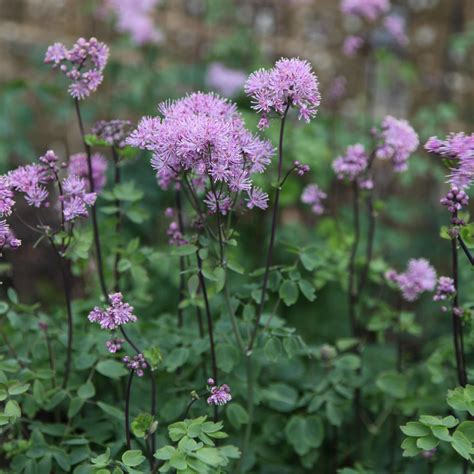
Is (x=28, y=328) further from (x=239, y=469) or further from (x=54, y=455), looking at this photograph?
(x=239, y=469)

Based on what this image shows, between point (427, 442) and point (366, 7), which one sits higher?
point (366, 7)

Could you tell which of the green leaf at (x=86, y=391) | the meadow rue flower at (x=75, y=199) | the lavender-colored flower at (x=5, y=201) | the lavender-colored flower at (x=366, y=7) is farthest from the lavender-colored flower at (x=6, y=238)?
the lavender-colored flower at (x=366, y=7)

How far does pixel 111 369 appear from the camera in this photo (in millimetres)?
1901

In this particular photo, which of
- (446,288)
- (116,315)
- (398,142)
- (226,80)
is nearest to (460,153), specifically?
(446,288)

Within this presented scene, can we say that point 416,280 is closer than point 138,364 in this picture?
No

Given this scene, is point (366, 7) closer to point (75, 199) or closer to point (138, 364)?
point (75, 199)

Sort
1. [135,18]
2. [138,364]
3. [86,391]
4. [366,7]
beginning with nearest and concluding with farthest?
[138,364] < [86,391] < [366,7] < [135,18]

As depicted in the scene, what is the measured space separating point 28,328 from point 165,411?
58cm

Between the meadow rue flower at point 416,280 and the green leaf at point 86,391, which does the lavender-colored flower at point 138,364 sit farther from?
the meadow rue flower at point 416,280

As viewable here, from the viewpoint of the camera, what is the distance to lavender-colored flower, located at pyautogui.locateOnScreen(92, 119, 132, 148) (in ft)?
6.29

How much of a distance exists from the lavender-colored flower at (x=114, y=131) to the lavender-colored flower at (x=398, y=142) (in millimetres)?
817

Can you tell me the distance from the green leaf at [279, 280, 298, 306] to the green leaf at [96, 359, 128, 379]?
51 cm

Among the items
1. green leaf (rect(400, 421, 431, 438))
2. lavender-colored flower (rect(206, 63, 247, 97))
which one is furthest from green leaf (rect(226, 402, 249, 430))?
lavender-colored flower (rect(206, 63, 247, 97))

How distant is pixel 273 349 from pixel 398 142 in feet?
2.58
